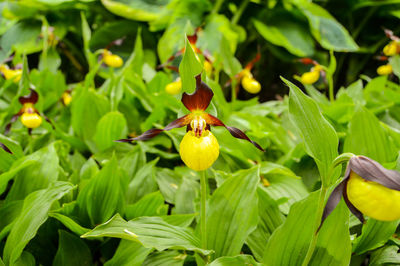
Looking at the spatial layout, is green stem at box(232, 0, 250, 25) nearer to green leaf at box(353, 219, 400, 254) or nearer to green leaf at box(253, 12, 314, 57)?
green leaf at box(253, 12, 314, 57)

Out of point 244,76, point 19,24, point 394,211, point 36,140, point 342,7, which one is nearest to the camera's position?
point 394,211

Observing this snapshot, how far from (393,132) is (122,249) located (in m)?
0.80

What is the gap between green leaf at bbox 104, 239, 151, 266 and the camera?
679mm

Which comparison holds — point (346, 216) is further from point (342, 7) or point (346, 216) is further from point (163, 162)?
point (342, 7)

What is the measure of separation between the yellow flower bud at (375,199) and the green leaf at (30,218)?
0.53 meters

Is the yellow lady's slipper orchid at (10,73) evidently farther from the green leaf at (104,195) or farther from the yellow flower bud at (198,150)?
the yellow flower bud at (198,150)

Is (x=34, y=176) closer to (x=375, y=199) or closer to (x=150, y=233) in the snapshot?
(x=150, y=233)

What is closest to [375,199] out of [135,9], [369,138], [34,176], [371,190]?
[371,190]

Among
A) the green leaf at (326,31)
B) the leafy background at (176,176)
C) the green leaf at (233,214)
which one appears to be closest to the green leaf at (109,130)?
the leafy background at (176,176)

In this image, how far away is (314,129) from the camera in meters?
0.57

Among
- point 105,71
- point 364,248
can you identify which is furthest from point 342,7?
point 364,248

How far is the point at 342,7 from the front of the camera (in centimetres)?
253

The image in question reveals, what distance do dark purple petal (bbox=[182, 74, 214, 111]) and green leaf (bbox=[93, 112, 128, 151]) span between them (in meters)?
0.58

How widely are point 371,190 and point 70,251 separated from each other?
2.02ft
